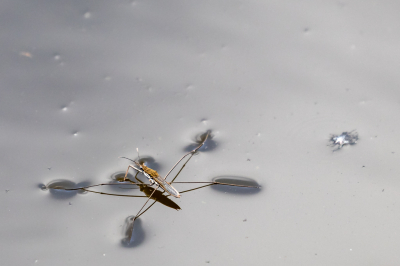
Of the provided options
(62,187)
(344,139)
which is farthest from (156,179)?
(344,139)

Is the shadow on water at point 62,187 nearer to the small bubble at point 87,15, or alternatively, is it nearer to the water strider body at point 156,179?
the water strider body at point 156,179

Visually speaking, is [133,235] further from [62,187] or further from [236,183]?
[236,183]

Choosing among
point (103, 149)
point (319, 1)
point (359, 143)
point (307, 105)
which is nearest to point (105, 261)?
point (103, 149)

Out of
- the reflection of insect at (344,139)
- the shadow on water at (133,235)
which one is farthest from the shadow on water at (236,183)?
the reflection of insect at (344,139)

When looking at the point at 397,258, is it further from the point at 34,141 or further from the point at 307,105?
the point at 34,141

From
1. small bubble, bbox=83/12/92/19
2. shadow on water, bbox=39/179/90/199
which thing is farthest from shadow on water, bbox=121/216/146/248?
small bubble, bbox=83/12/92/19
